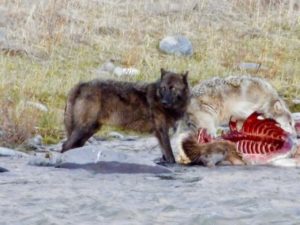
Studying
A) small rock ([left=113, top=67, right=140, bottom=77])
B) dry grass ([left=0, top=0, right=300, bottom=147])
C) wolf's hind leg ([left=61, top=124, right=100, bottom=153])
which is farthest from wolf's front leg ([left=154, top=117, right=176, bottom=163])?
small rock ([left=113, top=67, right=140, bottom=77])

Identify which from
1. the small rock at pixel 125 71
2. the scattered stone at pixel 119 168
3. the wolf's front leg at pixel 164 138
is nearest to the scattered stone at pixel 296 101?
the small rock at pixel 125 71

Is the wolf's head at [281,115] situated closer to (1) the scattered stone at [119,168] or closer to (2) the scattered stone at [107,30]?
(1) the scattered stone at [119,168]

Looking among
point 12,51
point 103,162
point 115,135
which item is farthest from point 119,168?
point 12,51

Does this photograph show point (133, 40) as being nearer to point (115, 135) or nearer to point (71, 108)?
point (115, 135)

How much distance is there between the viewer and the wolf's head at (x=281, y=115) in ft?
37.6

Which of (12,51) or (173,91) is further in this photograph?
(12,51)

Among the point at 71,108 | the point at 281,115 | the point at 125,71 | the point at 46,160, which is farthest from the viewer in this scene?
the point at 125,71

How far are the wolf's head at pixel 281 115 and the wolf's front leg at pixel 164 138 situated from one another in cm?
131

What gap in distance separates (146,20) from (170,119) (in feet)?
25.4

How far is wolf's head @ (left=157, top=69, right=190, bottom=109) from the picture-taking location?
10.8 metres

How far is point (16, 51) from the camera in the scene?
15.6 meters

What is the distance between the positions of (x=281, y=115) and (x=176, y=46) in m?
5.71

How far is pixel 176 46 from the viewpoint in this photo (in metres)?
17.1

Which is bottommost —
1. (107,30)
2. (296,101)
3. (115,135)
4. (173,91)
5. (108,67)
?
(115,135)
